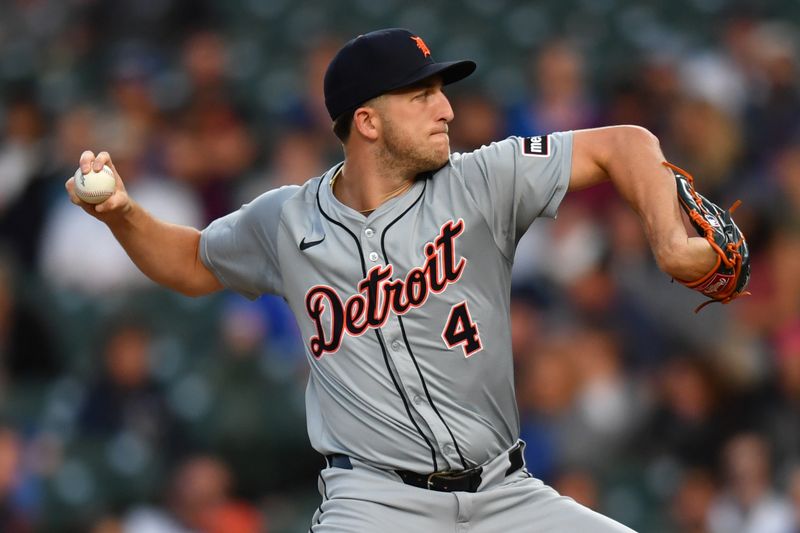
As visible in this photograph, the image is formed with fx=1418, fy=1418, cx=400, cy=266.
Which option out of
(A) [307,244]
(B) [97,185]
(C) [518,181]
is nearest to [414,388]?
(A) [307,244]

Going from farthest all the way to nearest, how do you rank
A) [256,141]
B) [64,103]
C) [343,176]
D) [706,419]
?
[64,103] → [256,141] → [706,419] → [343,176]

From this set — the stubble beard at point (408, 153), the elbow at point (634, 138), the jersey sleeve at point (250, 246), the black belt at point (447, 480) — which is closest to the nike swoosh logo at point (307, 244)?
the jersey sleeve at point (250, 246)

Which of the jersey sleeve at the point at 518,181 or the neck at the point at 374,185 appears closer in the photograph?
the jersey sleeve at the point at 518,181

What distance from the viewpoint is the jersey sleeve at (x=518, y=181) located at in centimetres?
365

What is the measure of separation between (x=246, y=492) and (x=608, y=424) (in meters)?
1.81

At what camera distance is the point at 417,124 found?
147 inches

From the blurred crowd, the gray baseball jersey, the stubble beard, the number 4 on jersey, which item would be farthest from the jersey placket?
the blurred crowd

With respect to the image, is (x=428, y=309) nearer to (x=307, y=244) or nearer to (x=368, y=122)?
(x=307, y=244)

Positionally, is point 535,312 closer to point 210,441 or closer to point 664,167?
point 210,441

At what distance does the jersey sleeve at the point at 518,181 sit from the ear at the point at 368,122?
0.27m

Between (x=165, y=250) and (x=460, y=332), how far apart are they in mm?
926

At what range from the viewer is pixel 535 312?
7.19m

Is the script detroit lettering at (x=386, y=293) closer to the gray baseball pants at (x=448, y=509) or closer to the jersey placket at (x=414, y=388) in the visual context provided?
the jersey placket at (x=414, y=388)

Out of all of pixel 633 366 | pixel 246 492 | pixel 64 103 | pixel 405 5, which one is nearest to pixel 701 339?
pixel 633 366
